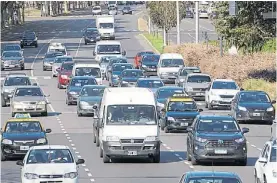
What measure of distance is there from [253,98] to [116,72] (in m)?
20.2

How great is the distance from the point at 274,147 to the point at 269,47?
55.0m

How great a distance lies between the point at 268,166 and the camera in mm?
24594

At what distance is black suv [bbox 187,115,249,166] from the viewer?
32250 millimetres

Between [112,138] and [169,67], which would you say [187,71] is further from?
[112,138]

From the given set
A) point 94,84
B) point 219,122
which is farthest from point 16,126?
point 94,84

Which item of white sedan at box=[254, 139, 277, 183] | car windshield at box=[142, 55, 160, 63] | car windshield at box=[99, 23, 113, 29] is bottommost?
car windshield at box=[99, 23, 113, 29]

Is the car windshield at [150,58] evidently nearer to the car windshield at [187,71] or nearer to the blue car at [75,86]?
the car windshield at [187,71]

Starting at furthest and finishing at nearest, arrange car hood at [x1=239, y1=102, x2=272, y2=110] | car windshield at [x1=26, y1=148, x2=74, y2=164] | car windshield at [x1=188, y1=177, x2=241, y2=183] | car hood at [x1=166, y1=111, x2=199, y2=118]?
car hood at [x1=239, y1=102, x2=272, y2=110] < car hood at [x1=166, y1=111, x2=199, y2=118] < car windshield at [x1=26, y1=148, x2=74, y2=164] < car windshield at [x1=188, y1=177, x2=241, y2=183]

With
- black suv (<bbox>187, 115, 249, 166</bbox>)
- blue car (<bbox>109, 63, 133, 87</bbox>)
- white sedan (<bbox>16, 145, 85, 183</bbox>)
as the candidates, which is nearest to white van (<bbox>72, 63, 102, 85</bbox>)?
blue car (<bbox>109, 63, 133, 87</bbox>)

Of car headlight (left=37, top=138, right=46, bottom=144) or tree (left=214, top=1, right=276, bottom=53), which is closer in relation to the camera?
car headlight (left=37, top=138, right=46, bottom=144)

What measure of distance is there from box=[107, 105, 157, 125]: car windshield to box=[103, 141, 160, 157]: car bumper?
94cm

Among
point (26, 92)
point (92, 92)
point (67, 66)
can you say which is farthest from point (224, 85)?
point (67, 66)

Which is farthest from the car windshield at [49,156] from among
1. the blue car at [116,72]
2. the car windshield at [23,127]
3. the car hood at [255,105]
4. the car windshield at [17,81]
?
the blue car at [116,72]

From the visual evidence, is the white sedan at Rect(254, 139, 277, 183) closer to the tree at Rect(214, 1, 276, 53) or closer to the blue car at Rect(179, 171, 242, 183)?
the blue car at Rect(179, 171, 242, 183)
